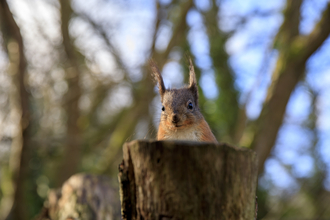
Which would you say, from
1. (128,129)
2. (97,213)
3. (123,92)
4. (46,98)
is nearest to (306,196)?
(128,129)

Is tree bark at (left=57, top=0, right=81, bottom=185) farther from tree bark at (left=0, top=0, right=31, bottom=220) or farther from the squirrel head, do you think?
the squirrel head

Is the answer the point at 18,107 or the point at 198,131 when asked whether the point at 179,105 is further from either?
the point at 18,107

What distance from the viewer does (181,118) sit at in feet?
7.91

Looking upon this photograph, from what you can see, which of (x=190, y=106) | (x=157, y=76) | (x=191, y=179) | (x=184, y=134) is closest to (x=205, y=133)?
(x=184, y=134)

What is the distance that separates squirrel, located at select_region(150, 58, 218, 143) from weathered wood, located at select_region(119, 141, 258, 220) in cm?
103

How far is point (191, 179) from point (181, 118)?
1.12 m

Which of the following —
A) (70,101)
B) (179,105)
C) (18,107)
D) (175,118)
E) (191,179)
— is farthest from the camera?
(70,101)

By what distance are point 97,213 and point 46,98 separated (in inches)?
161

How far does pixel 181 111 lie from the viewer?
249cm

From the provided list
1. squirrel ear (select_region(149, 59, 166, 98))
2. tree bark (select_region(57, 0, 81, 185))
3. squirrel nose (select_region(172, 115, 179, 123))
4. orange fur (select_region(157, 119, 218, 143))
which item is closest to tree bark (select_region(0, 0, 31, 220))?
tree bark (select_region(57, 0, 81, 185))

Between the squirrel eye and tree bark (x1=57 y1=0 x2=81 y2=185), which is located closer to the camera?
the squirrel eye

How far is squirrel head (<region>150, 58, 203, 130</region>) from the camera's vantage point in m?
2.43

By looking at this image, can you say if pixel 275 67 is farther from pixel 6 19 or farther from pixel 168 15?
pixel 6 19

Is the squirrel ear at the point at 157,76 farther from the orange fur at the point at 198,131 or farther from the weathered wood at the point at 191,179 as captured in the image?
the weathered wood at the point at 191,179
